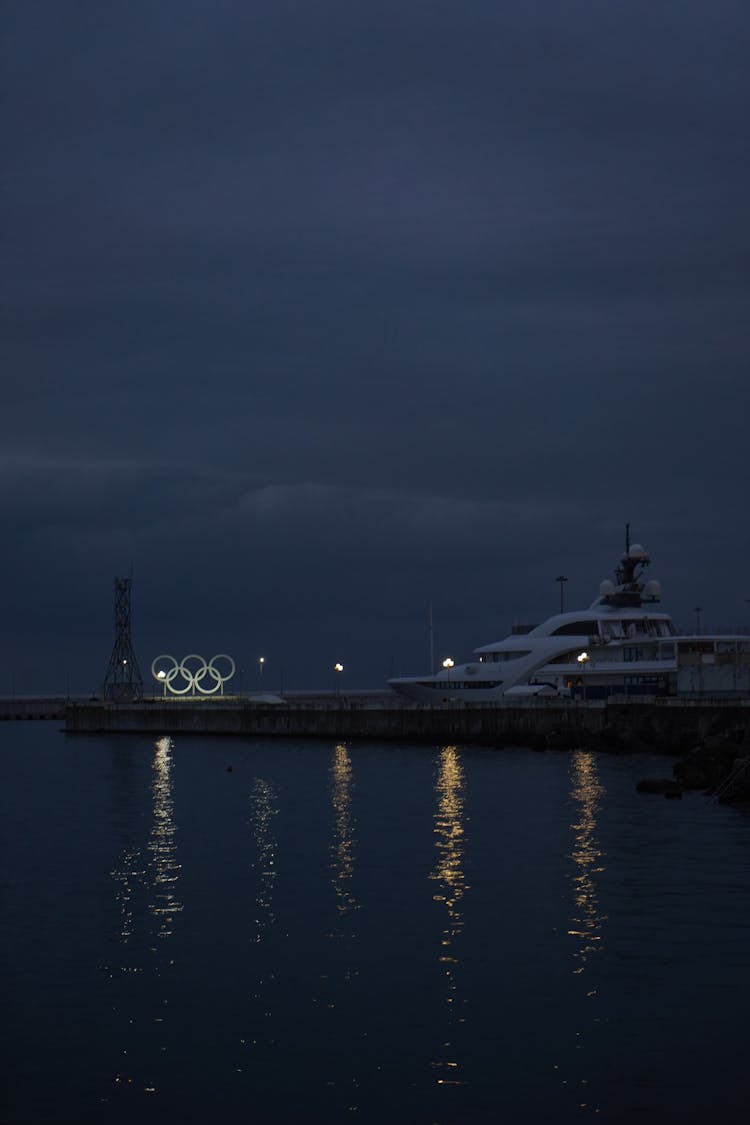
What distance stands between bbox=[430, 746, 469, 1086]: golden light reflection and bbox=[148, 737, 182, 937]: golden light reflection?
6728 millimetres

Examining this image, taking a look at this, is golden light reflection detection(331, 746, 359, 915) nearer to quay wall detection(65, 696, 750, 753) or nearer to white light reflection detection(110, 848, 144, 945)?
white light reflection detection(110, 848, 144, 945)

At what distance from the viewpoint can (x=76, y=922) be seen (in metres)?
31.8

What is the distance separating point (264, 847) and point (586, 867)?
11751mm

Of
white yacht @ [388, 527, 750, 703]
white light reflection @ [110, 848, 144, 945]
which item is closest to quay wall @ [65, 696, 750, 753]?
white yacht @ [388, 527, 750, 703]

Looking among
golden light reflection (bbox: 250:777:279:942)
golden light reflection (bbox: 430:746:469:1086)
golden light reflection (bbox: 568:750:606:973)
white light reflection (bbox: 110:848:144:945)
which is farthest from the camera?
golden light reflection (bbox: 250:777:279:942)

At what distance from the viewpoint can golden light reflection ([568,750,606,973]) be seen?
94.9 ft

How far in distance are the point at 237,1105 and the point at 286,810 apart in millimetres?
36327

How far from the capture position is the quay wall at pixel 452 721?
83.4 m

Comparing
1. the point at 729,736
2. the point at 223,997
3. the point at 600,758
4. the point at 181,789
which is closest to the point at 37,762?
the point at 181,789

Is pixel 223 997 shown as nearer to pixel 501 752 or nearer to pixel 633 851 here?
pixel 633 851

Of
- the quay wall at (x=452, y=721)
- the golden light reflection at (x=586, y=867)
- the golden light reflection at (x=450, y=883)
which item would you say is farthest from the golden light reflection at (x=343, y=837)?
the quay wall at (x=452, y=721)

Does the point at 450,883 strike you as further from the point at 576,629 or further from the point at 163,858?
the point at 576,629

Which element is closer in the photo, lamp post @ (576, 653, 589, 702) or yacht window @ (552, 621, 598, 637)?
lamp post @ (576, 653, 589, 702)

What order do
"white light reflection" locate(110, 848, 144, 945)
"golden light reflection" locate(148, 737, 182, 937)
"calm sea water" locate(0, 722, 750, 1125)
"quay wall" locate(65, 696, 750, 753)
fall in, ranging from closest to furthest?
"calm sea water" locate(0, 722, 750, 1125), "white light reflection" locate(110, 848, 144, 945), "golden light reflection" locate(148, 737, 182, 937), "quay wall" locate(65, 696, 750, 753)
